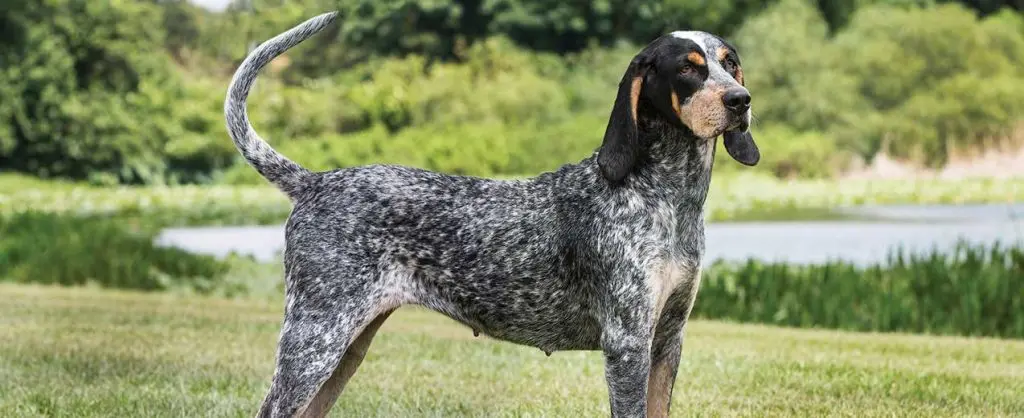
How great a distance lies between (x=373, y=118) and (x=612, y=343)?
824 inches

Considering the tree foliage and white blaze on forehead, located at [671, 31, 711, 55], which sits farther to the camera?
the tree foliage

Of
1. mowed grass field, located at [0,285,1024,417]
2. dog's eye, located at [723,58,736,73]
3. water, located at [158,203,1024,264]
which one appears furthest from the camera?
water, located at [158,203,1024,264]

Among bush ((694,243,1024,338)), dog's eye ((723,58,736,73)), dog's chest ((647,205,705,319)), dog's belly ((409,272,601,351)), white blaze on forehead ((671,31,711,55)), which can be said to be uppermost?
white blaze on forehead ((671,31,711,55))

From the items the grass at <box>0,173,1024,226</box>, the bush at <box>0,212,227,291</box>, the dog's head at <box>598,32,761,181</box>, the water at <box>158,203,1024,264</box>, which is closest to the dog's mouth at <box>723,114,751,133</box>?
the dog's head at <box>598,32,761,181</box>

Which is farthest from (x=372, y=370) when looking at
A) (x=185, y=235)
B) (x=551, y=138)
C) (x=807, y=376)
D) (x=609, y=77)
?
(x=609, y=77)

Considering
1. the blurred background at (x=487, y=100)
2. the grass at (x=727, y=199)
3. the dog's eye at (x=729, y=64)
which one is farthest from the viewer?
the blurred background at (x=487, y=100)

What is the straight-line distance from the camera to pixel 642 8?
2375 cm

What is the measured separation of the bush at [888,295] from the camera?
341 inches

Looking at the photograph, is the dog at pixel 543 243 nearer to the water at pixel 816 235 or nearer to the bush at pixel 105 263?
the bush at pixel 105 263

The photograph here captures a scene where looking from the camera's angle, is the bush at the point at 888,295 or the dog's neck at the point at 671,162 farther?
→ the bush at the point at 888,295

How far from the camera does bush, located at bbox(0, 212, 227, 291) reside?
1115 centimetres

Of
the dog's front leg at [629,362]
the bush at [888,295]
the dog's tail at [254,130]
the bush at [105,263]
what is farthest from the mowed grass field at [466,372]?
the bush at [105,263]

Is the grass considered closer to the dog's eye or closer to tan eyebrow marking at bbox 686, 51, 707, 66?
the dog's eye

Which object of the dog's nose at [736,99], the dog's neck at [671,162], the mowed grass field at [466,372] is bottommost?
the mowed grass field at [466,372]
